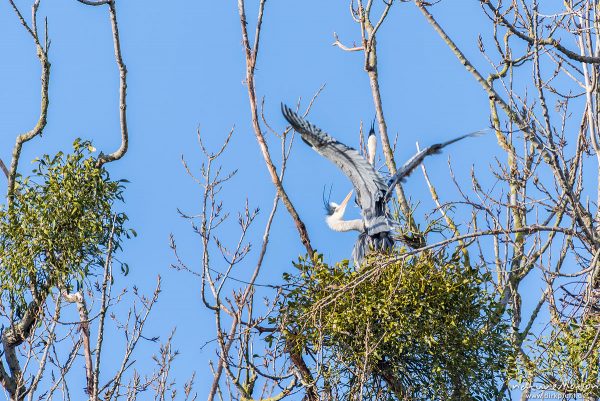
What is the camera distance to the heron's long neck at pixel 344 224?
884 cm

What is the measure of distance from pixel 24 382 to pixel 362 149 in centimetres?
375

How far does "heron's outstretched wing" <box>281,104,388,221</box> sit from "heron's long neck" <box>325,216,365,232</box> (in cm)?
14

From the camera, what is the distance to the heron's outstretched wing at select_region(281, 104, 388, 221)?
855cm

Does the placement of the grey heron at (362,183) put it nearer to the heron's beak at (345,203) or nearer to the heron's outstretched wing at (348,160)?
the heron's outstretched wing at (348,160)

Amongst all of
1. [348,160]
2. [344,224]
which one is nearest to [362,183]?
[348,160]

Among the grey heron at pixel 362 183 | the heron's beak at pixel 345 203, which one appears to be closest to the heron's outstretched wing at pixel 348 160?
the grey heron at pixel 362 183

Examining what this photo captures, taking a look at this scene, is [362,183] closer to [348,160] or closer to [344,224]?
[348,160]

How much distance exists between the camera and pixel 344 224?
9.00m

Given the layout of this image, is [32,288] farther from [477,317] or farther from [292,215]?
[477,317]

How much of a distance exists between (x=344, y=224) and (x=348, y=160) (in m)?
0.65

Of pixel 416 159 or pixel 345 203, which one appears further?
pixel 345 203

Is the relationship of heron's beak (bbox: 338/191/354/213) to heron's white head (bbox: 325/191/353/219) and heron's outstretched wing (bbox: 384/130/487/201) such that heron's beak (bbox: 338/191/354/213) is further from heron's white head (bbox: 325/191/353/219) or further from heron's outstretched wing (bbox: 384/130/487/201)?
heron's outstretched wing (bbox: 384/130/487/201)

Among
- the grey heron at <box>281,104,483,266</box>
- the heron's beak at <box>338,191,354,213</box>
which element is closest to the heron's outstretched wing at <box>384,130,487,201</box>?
the grey heron at <box>281,104,483,266</box>

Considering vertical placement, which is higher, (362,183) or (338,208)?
(338,208)
